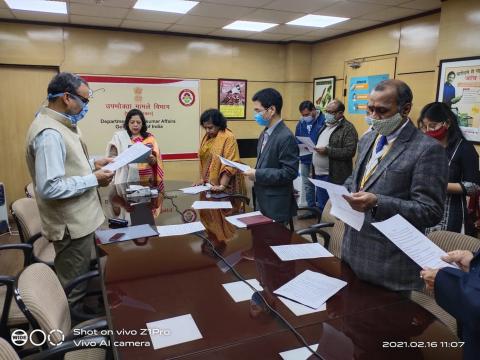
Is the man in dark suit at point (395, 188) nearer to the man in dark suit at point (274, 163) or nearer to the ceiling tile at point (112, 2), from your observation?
the man in dark suit at point (274, 163)

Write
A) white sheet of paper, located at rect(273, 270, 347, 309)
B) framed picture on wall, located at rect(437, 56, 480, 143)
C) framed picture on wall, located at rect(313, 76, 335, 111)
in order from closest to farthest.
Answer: white sheet of paper, located at rect(273, 270, 347, 309) < framed picture on wall, located at rect(437, 56, 480, 143) < framed picture on wall, located at rect(313, 76, 335, 111)

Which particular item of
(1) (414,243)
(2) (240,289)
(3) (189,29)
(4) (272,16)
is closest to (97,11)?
(3) (189,29)

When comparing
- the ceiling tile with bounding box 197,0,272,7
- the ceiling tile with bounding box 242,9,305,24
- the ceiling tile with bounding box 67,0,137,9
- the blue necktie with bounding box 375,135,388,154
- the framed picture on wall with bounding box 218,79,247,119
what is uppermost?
the ceiling tile with bounding box 242,9,305,24

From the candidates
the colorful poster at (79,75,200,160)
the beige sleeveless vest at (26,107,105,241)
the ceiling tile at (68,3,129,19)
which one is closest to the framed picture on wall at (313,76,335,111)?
the colorful poster at (79,75,200,160)

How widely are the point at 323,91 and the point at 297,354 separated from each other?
5.44m

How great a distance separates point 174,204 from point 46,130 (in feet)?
4.23

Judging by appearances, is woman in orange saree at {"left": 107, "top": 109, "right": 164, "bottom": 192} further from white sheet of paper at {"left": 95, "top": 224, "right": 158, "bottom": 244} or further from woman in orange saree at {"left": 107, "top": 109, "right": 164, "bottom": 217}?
white sheet of paper at {"left": 95, "top": 224, "right": 158, "bottom": 244}

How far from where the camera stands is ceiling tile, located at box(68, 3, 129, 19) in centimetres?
407

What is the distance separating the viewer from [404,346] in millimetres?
1122

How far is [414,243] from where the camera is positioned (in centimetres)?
126

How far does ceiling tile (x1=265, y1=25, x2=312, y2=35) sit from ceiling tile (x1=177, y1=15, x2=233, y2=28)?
2.49ft

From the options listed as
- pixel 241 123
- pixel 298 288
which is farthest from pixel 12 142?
pixel 298 288

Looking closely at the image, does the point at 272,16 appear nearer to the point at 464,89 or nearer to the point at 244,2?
the point at 244,2

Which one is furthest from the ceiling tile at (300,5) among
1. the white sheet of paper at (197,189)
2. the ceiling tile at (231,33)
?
the white sheet of paper at (197,189)
